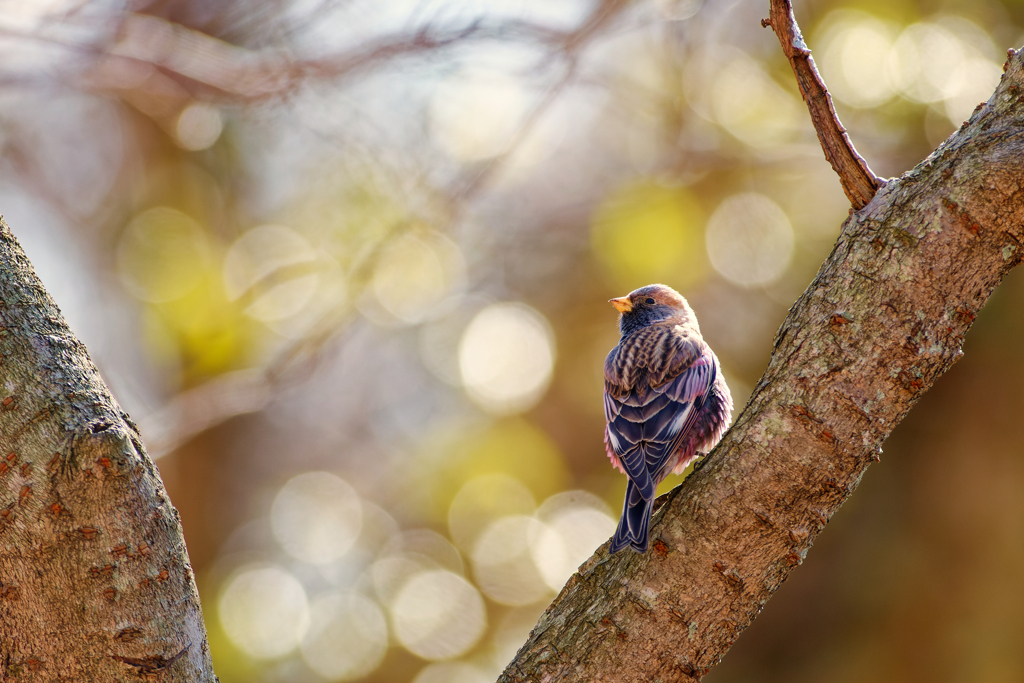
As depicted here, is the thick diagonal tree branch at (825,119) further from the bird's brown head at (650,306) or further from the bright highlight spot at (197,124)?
the bright highlight spot at (197,124)

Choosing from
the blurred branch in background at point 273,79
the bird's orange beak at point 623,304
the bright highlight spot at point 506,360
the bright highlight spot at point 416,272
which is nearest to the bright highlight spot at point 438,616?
the bright highlight spot at point 506,360

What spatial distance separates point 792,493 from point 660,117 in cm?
425

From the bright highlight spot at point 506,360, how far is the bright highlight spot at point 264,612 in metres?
2.21

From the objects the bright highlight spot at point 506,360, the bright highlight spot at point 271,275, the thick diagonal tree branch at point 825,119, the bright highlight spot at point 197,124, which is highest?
the bright highlight spot at point 197,124

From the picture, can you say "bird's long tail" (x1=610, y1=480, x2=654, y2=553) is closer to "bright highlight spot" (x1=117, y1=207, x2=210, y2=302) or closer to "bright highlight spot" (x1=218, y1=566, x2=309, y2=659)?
"bright highlight spot" (x1=117, y1=207, x2=210, y2=302)

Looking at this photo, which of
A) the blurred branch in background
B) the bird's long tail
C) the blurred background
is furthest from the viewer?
the blurred background

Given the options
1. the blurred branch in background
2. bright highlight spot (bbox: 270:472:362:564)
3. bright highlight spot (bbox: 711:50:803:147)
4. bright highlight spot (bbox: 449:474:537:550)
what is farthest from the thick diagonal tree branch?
bright highlight spot (bbox: 270:472:362:564)

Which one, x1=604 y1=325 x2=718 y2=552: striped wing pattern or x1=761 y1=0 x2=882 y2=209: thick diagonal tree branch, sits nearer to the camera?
x1=761 y1=0 x2=882 y2=209: thick diagonal tree branch

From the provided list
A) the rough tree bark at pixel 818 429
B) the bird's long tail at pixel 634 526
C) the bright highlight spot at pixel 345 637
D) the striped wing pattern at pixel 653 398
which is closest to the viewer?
the rough tree bark at pixel 818 429

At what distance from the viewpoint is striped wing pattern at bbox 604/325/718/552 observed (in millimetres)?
2621

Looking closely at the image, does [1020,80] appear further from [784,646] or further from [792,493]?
[784,646]

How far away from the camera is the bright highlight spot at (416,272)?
5.05m

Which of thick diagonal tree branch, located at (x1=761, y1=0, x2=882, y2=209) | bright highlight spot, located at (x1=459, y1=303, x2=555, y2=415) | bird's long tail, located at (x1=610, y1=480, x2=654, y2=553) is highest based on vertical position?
bright highlight spot, located at (x1=459, y1=303, x2=555, y2=415)

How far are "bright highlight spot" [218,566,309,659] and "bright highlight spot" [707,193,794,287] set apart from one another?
4.24m
